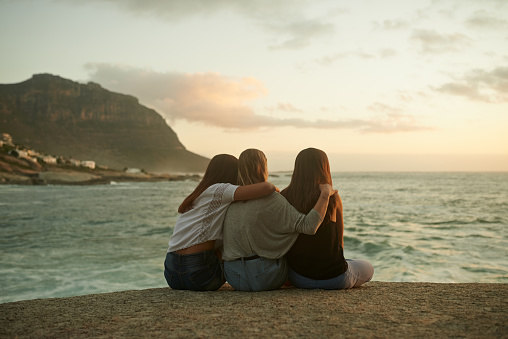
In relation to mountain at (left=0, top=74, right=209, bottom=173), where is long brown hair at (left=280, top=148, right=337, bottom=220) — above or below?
below

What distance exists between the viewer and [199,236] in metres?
3.94

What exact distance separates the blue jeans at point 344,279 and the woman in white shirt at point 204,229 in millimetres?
796

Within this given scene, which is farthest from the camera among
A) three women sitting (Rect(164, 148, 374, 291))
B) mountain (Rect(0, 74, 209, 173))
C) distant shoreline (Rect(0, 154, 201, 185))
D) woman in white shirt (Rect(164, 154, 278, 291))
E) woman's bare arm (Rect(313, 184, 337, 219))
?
mountain (Rect(0, 74, 209, 173))

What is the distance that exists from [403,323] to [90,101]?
6143 inches

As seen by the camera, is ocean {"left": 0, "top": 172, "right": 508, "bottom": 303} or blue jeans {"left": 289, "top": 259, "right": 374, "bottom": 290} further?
ocean {"left": 0, "top": 172, "right": 508, "bottom": 303}

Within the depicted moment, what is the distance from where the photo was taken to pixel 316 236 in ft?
12.5

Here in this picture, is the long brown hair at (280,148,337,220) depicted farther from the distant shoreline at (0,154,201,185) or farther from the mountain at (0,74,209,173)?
the mountain at (0,74,209,173)

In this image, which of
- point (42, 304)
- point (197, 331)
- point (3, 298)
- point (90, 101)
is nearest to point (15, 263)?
point (3, 298)

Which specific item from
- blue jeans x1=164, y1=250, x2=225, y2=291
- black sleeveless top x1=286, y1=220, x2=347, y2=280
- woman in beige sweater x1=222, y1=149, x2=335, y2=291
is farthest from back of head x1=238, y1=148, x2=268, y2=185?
blue jeans x1=164, y1=250, x2=225, y2=291

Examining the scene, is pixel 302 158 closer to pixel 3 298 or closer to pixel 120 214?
pixel 3 298

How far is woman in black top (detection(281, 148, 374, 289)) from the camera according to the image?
3783 millimetres

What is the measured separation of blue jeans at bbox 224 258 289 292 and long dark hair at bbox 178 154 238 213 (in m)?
0.76

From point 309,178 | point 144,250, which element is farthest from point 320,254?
point 144,250

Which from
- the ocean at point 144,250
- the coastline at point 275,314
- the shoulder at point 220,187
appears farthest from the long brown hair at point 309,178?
the ocean at point 144,250
